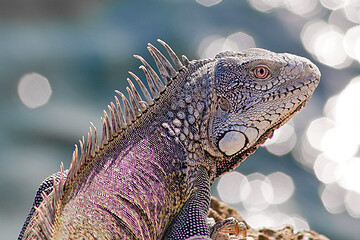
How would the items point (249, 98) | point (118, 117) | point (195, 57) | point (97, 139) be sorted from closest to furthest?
point (97, 139) → point (118, 117) → point (249, 98) → point (195, 57)

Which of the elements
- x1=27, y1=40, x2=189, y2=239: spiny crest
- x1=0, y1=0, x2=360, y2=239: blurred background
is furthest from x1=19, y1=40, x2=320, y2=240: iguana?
x1=0, y1=0, x2=360, y2=239: blurred background

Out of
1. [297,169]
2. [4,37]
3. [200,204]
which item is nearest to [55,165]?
[4,37]

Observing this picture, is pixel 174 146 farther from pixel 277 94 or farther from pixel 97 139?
pixel 277 94

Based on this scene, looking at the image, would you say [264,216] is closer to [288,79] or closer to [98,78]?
[98,78]

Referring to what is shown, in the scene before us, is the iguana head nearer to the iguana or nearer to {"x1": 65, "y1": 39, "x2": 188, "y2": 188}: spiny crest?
the iguana

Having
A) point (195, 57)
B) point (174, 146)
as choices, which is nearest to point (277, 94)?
point (174, 146)

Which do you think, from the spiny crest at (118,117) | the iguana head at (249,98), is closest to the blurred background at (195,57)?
the iguana head at (249,98)
